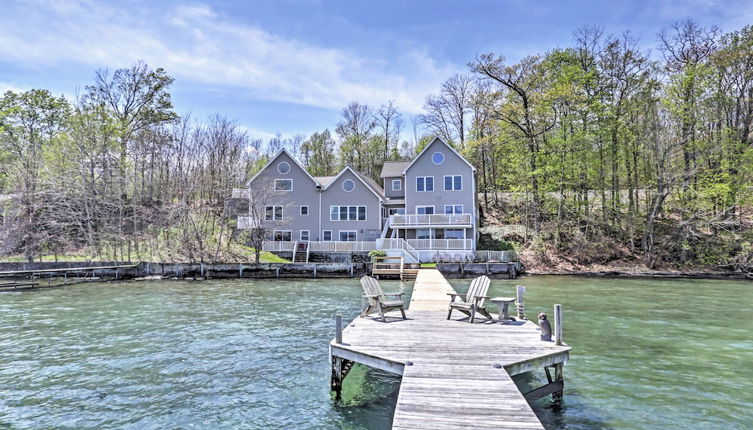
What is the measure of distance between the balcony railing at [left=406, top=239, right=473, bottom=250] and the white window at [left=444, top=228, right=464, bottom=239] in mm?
2063

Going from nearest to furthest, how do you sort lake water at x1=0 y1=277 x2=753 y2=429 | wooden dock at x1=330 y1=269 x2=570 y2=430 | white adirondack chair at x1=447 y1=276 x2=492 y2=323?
wooden dock at x1=330 y1=269 x2=570 y2=430 → lake water at x1=0 y1=277 x2=753 y2=429 → white adirondack chair at x1=447 y1=276 x2=492 y2=323

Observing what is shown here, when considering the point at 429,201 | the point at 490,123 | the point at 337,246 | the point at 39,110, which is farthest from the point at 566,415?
the point at 39,110

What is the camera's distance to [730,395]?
7145mm

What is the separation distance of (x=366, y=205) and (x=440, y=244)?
26.1 feet

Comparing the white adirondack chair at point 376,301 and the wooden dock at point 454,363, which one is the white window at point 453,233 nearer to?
the wooden dock at point 454,363

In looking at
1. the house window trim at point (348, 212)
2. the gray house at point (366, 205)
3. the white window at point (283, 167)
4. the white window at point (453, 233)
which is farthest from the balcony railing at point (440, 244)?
the white window at point (283, 167)

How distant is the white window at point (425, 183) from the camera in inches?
1310

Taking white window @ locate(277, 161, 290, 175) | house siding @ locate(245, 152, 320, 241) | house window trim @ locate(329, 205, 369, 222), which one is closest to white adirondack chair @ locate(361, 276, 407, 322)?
house window trim @ locate(329, 205, 369, 222)

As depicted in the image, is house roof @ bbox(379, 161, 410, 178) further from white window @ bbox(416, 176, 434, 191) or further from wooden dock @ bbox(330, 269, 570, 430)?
wooden dock @ bbox(330, 269, 570, 430)

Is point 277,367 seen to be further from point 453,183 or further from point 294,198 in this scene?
point 294,198

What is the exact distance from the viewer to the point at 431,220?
31.6 meters

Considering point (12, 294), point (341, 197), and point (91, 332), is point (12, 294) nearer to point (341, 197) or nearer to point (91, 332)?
point (91, 332)

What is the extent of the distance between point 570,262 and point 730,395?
973 inches

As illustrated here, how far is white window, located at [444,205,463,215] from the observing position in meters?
32.6
